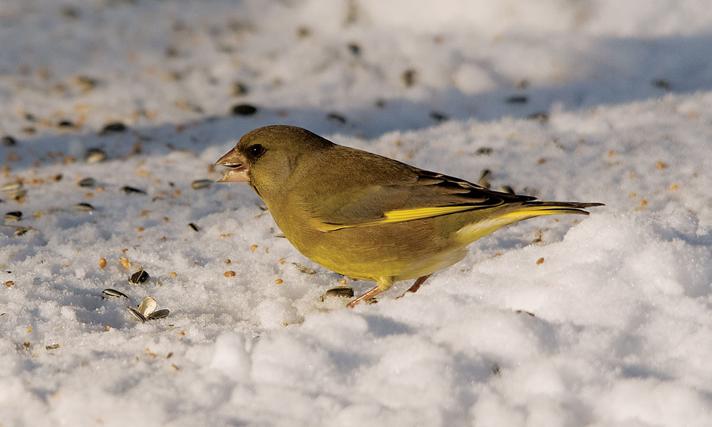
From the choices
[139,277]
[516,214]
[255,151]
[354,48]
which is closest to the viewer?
[516,214]

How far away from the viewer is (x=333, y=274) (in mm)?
4648

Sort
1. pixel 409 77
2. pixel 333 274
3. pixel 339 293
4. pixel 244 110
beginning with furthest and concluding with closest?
1. pixel 409 77
2. pixel 244 110
3. pixel 333 274
4. pixel 339 293

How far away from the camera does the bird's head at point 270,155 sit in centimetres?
420

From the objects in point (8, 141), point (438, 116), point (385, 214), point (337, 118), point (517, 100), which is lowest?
point (8, 141)

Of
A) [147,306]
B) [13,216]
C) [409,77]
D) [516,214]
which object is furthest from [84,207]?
[409,77]

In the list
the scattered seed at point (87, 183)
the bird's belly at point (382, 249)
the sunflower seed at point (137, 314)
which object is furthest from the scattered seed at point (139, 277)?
the scattered seed at point (87, 183)

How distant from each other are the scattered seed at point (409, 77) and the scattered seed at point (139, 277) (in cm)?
354

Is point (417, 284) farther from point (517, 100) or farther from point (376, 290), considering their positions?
point (517, 100)

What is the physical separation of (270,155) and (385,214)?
643 millimetres

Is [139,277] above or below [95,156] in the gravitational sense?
above

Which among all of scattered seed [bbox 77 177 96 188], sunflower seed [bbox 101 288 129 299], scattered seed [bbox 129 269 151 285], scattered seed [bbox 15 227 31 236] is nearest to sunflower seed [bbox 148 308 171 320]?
sunflower seed [bbox 101 288 129 299]

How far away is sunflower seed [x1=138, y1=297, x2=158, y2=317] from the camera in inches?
166

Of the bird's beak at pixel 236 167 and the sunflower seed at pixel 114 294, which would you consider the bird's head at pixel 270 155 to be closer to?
the bird's beak at pixel 236 167

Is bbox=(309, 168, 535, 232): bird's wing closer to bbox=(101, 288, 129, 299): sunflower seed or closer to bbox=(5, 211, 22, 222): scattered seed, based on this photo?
bbox=(101, 288, 129, 299): sunflower seed
